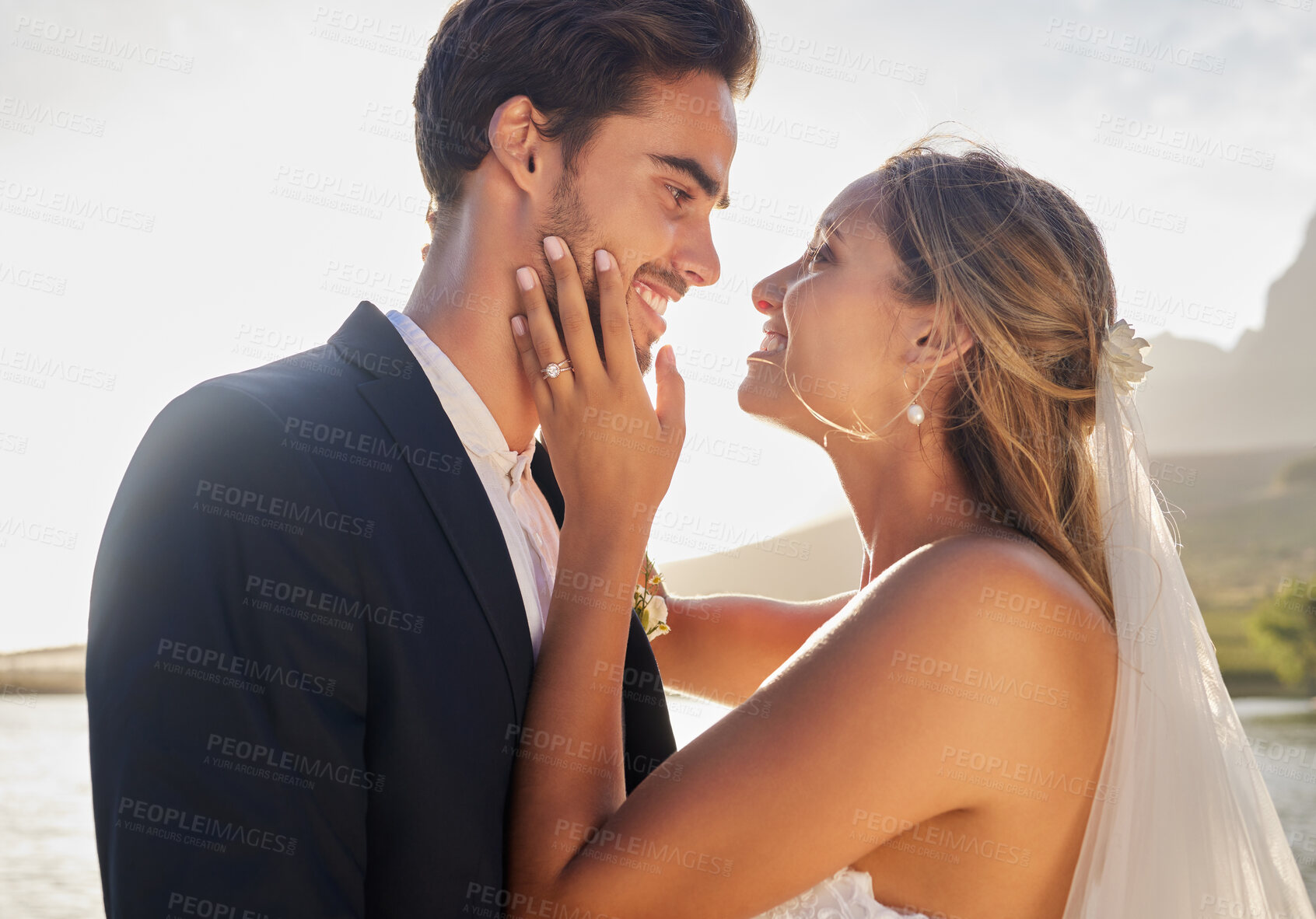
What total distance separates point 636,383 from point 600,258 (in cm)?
37

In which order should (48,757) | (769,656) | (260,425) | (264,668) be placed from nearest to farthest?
(264,668) < (260,425) < (769,656) < (48,757)

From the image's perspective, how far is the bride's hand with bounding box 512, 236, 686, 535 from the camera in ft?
6.79

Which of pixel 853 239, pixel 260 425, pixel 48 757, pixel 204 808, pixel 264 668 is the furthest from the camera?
pixel 48 757

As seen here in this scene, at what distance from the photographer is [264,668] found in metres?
1.43

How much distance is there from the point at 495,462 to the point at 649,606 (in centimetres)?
79

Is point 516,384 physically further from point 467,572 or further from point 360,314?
point 467,572

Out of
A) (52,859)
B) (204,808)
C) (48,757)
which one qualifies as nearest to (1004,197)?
(204,808)

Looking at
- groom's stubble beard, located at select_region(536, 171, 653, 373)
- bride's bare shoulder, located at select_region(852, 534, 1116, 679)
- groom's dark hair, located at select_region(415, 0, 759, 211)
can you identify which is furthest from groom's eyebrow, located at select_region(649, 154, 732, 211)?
bride's bare shoulder, located at select_region(852, 534, 1116, 679)

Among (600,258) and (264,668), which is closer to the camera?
(264,668)

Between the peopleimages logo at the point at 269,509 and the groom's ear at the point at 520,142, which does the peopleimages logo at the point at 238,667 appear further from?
the groom's ear at the point at 520,142

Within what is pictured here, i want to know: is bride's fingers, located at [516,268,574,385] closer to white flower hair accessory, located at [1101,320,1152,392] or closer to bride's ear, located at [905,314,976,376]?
bride's ear, located at [905,314,976,376]

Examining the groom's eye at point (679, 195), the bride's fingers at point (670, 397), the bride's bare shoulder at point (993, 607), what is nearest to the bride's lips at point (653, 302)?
the bride's fingers at point (670, 397)

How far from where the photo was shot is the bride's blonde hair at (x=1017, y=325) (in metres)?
2.42

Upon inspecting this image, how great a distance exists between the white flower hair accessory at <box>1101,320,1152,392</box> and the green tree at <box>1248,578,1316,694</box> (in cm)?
2564
